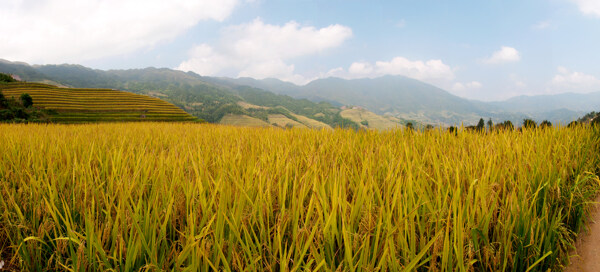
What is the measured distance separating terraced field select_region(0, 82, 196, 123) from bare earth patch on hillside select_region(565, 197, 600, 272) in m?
62.0

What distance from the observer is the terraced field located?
4953 cm

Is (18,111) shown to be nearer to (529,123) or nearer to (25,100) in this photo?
(25,100)

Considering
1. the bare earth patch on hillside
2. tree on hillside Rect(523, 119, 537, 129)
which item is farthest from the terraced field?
the bare earth patch on hillside

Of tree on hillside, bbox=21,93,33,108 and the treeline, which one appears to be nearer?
the treeline

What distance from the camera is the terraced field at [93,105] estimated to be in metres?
49.5

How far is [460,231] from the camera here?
3.28 ft

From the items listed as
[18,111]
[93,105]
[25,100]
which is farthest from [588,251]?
[93,105]

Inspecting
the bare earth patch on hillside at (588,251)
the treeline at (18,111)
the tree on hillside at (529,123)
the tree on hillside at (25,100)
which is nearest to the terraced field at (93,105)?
the treeline at (18,111)

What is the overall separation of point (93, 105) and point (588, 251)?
7382 cm

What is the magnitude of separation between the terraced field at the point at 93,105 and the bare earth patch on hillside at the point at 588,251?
6200 centimetres

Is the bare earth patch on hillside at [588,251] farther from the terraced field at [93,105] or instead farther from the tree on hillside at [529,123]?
the terraced field at [93,105]

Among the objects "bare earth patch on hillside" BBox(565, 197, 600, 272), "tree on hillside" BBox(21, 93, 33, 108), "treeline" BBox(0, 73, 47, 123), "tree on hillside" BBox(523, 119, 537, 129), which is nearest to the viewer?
"bare earth patch on hillside" BBox(565, 197, 600, 272)

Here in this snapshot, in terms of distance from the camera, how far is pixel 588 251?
1.53m

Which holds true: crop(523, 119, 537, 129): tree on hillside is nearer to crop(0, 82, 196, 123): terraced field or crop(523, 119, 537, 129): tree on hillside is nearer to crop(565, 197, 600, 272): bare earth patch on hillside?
crop(565, 197, 600, 272): bare earth patch on hillside
